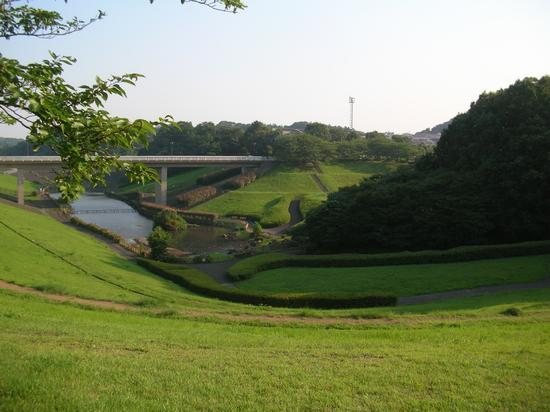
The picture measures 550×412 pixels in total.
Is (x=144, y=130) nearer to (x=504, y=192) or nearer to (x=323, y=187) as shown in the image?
(x=504, y=192)

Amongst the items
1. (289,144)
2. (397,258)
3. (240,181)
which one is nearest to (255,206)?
(240,181)

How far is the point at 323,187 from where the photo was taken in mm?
82000

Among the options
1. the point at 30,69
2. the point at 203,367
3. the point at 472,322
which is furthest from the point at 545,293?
the point at 30,69

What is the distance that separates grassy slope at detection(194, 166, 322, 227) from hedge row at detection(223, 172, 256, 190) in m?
1.36

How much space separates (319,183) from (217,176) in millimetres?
19862

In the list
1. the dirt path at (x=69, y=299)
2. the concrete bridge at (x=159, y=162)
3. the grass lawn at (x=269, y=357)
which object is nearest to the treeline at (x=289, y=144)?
the concrete bridge at (x=159, y=162)

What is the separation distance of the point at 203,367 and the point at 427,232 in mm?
31006

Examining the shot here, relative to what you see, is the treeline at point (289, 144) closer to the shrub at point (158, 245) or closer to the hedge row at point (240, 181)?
the hedge row at point (240, 181)

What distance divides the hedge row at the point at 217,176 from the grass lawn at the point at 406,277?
60.6 meters

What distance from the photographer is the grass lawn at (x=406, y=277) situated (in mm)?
27750

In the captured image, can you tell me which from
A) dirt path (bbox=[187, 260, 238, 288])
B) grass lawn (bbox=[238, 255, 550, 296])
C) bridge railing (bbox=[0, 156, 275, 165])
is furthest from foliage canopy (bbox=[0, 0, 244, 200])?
bridge railing (bbox=[0, 156, 275, 165])

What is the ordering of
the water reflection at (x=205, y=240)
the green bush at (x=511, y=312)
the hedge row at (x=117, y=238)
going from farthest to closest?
the water reflection at (x=205, y=240)
the hedge row at (x=117, y=238)
the green bush at (x=511, y=312)

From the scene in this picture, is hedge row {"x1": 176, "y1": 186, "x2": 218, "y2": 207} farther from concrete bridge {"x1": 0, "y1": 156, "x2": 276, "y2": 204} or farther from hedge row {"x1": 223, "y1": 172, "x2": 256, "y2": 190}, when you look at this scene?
concrete bridge {"x1": 0, "y1": 156, "x2": 276, "y2": 204}

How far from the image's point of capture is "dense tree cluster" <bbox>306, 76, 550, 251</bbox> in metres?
37.5
